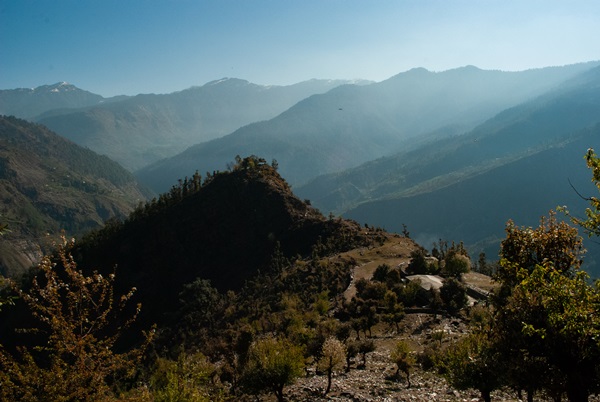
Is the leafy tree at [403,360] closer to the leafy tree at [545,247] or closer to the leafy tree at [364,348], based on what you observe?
the leafy tree at [364,348]

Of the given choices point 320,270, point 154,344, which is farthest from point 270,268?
point 154,344

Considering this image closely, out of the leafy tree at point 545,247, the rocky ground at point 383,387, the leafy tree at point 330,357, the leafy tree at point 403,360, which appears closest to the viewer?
the leafy tree at point 545,247

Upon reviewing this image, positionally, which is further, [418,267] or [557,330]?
[418,267]

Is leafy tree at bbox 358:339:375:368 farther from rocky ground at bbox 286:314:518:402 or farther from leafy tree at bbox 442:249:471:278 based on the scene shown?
leafy tree at bbox 442:249:471:278

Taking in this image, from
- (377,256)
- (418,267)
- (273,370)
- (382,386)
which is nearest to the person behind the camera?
(273,370)

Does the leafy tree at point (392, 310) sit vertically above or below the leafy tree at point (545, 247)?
below

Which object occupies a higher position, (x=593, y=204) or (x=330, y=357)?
(x=593, y=204)

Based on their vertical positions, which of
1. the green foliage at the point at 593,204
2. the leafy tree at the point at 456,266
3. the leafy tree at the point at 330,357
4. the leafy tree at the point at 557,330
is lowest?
the leafy tree at the point at 456,266

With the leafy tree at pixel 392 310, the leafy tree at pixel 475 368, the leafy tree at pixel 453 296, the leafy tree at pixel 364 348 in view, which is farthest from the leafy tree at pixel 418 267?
the leafy tree at pixel 475 368

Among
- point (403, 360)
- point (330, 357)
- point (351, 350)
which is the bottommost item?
point (351, 350)

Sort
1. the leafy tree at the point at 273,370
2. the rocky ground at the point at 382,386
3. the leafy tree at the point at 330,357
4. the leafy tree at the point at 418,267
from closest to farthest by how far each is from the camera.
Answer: the leafy tree at the point at 273,370
the rocky ground at the point at 382,386
the leafy tree at the point at 330,357
the leafy tree at the point at 418,267

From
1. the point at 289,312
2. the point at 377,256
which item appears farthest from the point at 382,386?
the point at 377,256

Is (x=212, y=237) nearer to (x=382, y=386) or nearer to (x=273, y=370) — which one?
(x=382, y=386)

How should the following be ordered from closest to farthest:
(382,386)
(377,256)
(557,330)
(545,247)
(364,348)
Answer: (557,330), (545,247), (382,386), (364,348), (377,256)
